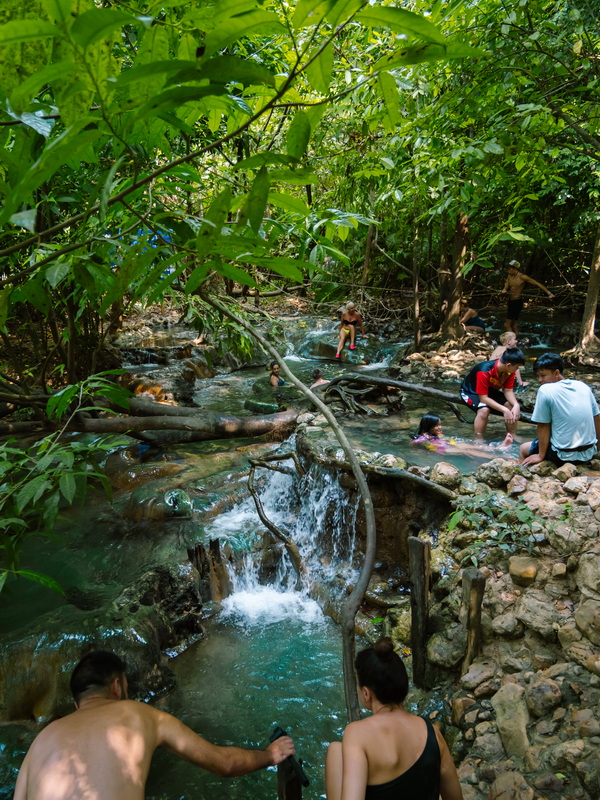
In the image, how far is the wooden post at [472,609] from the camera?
3775mm

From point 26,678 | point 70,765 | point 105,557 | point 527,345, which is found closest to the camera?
point 70,765

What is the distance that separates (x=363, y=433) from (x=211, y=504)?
8.51 ft

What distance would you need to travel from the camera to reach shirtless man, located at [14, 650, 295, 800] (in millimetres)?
2191

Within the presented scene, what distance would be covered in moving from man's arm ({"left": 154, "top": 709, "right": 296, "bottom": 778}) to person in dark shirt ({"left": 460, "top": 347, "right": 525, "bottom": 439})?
533 cm

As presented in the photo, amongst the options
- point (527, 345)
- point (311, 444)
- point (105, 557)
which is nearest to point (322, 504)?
point (311, 444)

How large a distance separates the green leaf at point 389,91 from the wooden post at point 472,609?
3.41m

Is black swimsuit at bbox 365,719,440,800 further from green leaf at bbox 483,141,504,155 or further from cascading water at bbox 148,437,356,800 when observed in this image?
green leaf at bbox 483,141,504,155

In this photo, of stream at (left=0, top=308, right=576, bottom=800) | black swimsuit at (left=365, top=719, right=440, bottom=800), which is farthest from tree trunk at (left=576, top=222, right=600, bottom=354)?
black swimsuit at (left=365, top=719, right=440, bottom=800)

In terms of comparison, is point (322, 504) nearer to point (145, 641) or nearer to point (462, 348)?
point (145, 641)

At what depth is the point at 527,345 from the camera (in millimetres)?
14602

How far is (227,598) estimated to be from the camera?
6301 millimetres

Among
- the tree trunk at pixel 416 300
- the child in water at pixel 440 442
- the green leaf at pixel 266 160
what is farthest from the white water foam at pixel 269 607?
the tree trunk at pixel 416 300

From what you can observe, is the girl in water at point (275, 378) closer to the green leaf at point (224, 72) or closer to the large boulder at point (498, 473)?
the large boulder at point (498, 473)

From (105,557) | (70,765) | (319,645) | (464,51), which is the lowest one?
(319,645)
